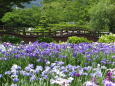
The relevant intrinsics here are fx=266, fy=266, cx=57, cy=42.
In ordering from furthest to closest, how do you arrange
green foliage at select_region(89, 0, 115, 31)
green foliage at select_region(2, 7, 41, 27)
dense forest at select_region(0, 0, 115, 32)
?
green foliage at select_region(2, 7, 41, 27) < dense forest at select_region(0, 0, 115, 32) < green foliage at select_region(89, 0, 115, 31)

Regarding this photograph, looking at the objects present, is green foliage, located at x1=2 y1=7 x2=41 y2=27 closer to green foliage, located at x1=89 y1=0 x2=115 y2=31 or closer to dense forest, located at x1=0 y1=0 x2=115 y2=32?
dense forest, located at x1=0 y1=0 x2=115 y2=32

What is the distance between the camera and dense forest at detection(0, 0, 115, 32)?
32469 millimetres

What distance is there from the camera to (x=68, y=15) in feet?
148

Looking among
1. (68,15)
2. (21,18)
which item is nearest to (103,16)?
(21,18)

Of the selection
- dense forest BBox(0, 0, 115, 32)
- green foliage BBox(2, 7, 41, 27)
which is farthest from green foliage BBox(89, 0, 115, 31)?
green foliage BBox(2, 7, 41, 27)

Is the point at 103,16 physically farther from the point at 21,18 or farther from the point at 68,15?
the point at 68,15

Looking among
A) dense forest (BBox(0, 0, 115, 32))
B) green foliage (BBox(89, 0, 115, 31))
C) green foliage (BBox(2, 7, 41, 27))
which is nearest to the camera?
green foliage (BBox(89, 0, 115, 31))

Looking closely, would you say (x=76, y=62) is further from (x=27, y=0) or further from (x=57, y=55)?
(x=27, y=0)

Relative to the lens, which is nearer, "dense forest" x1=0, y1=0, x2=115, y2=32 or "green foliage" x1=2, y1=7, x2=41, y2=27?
"dense forest" x1=0, y1=0, x2=115, y2=32

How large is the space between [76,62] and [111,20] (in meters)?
26.9

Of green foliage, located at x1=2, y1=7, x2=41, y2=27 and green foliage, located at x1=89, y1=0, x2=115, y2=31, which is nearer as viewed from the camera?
green foliage, located at x1=89, y1=0, x2=115, y2=31

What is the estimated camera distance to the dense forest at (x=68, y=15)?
107 feet

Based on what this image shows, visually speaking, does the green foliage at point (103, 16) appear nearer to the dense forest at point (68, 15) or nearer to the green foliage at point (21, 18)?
the dense forest at point (68, 15)

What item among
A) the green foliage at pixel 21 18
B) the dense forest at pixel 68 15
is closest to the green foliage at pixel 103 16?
the dense forest at pixel 68 15
